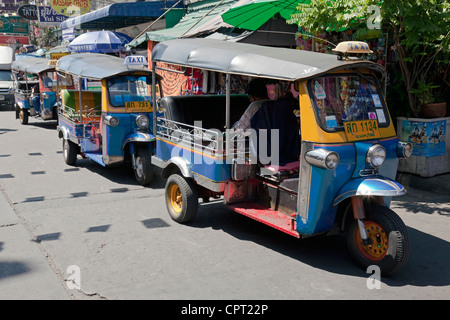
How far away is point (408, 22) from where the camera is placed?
6477mm

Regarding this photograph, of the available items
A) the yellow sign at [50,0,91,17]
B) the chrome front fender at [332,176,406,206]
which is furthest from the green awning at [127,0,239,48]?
the yellow sign at [50,0,91,17]

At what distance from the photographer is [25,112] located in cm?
1612

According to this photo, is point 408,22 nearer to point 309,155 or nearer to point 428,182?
point 428,182

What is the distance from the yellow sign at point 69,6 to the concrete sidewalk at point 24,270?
19358 mm

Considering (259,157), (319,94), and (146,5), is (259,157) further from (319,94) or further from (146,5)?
(146,5)

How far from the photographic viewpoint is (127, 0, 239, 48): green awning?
43.1 ft

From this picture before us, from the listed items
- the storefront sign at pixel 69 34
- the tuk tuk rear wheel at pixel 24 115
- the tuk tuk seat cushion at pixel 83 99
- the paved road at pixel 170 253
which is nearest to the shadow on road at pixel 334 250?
Result: the paved road at pixel 170 253

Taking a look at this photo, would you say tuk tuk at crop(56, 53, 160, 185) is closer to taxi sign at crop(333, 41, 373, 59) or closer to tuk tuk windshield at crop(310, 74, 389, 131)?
tuk tuk windshield at crop(310, 74, 389, 131)

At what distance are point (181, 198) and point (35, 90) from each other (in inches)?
466

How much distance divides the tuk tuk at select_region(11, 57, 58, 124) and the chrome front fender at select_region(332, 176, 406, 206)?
11.9 meters

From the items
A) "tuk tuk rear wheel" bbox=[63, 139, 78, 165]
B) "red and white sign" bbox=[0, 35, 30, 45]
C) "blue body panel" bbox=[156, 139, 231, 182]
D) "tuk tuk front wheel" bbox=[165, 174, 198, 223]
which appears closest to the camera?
"blue body panel" bbox=[156, 139, 231, 182]

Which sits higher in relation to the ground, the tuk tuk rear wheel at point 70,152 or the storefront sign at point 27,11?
the storefront sign at point 27,11

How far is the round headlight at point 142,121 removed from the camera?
8289mm

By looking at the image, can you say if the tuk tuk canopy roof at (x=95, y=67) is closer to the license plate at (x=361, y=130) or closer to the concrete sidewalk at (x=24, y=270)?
the concrete sidewalk at (x=24, y=270)
